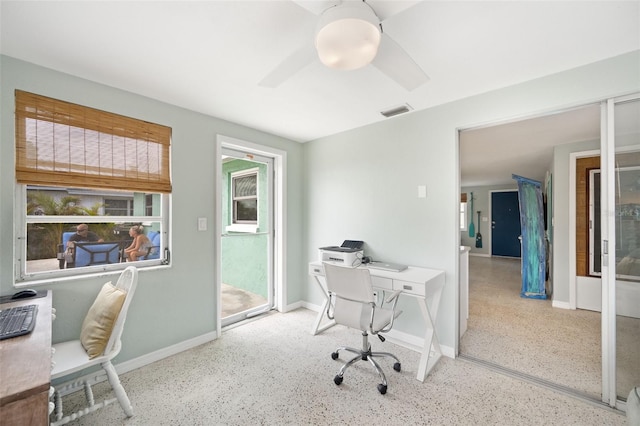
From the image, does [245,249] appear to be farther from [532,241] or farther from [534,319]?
[532,241]

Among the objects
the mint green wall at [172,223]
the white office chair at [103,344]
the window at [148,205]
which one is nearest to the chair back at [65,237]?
the mint green wall at [172,223]

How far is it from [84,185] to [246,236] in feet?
5.66

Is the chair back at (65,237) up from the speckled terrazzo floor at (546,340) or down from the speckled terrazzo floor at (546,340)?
up

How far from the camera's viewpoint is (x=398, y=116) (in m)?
2.80

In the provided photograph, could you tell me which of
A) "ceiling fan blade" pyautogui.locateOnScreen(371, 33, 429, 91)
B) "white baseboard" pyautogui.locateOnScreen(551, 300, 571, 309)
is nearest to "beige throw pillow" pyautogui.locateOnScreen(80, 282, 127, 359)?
"ceiling fan blade" pyautogui.locateOnScreen(371, 33, 429, 91)

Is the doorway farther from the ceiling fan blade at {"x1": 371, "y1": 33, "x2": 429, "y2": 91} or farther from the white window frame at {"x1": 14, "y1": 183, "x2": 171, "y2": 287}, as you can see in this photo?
the white window frame at {"x1": 14, "y1": 183, "x2": 171, "y2": 287}

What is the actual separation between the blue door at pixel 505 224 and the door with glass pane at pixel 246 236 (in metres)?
7.60

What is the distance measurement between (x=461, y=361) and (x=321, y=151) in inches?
110

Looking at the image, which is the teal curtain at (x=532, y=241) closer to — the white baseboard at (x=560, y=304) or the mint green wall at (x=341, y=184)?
the white baseboard at (x=560, y=304)

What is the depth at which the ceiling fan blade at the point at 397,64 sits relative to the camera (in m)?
1.28

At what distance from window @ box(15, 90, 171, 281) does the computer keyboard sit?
0.52 m

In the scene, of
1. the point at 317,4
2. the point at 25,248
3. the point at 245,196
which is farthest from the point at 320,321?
the point at 317,4

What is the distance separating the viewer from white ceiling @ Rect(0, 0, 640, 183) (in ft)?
4.46

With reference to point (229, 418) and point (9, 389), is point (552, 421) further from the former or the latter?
point (9, 389)
